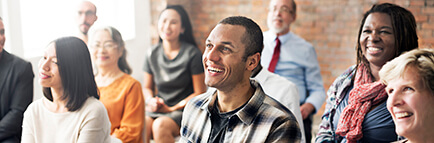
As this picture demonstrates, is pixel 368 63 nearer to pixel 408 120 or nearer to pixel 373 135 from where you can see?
pixel 373 135

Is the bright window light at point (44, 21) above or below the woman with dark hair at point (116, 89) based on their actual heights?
above

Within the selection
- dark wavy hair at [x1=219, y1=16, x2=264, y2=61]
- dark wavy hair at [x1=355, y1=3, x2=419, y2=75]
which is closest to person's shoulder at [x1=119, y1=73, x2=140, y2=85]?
dark wavy hair at [x1=219, y1=16, x2=264, y2=61]

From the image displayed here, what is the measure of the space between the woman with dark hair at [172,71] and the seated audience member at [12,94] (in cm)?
113

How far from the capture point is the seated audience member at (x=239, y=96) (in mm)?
1670

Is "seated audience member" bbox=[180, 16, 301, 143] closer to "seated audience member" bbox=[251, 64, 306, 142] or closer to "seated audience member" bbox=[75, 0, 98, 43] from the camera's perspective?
"seated audience member" bbox=[251, 64, 306, 142]

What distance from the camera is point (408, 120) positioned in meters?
1.69

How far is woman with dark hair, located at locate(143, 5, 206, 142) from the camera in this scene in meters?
3.60

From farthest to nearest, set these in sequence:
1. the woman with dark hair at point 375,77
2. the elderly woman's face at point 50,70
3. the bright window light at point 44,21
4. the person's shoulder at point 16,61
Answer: the bright window light at point 44,21, the person's shoulder at point 16,61, the woman with dark hair at point 375,77, the elderly woman's face at point 50,70

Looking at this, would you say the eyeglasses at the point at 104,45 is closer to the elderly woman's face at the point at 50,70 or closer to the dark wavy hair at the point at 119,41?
the dark wavy hair at the point at 119,41

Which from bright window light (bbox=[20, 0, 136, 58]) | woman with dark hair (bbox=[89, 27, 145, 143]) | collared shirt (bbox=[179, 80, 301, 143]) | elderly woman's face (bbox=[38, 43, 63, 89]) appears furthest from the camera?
bright window light (bbox=[20, 0, 136, 58])

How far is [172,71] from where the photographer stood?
375 centimetres

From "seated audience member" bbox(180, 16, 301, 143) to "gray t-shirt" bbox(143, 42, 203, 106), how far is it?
191 centimetres

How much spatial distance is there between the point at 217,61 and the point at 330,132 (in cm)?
109

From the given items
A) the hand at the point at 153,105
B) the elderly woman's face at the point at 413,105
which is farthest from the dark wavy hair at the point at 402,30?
the hand at the point at 153,105
